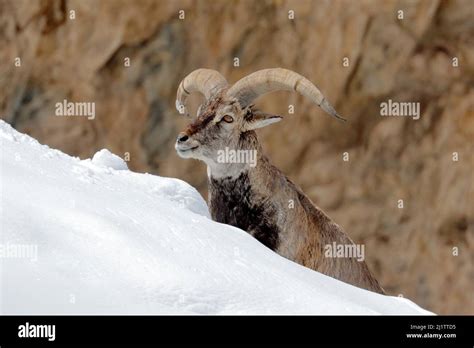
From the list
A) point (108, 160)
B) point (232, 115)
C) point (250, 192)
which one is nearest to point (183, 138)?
point (232, 115)

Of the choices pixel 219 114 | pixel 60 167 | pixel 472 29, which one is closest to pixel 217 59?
pixel 472 29

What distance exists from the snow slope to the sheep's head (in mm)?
1962

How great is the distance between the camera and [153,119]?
1577 centimetres

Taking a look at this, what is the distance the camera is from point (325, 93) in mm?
15289

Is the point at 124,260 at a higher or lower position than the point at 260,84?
lower

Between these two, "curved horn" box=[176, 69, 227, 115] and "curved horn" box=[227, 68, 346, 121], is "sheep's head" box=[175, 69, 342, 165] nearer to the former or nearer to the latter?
"curved horn" box=[227, 68, 346, 121]

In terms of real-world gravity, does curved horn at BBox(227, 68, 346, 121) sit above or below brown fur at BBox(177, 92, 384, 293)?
above

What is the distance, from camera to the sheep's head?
10.4 metres

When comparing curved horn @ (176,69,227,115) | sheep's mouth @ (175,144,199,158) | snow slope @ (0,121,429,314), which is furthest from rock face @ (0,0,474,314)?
snow slope @ (0,121,429,314)

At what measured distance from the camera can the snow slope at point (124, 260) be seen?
628cm

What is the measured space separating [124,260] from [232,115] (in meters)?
4.05

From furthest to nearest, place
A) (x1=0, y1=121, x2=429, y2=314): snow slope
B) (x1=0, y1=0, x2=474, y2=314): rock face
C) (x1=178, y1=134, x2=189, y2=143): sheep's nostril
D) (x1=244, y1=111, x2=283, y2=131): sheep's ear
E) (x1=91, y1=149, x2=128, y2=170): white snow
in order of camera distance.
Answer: (x1=0, y1=0, x2=474, y2=314): rock face, (x1=244, y1=111, x2=283, y2=131): sheep's ear, (x1=178, y1=134, x2=189, y2=143): sheep's nostril, (x1=91, y1=149, x2=128, y2=170): white snow, (x1=0, y1=121, x2=429, y2=314): snow slope

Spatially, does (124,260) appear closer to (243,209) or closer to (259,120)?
(243,209)
